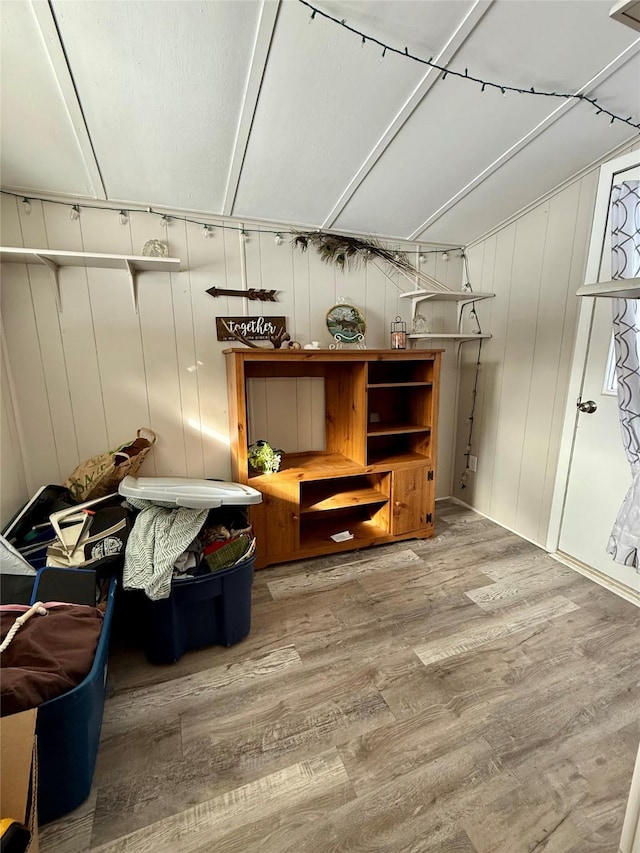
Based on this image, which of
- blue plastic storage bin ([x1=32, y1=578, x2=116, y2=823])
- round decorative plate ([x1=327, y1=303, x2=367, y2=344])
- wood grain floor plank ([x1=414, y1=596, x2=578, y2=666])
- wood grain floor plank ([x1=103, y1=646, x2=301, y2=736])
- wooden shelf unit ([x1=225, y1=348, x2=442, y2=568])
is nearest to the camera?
blue plastic storage bin ([x1=32, y1=578, x2=116, y2=823])

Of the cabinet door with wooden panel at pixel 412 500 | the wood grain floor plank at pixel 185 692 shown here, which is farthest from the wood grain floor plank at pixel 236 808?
the cabinet door with wooden panel at pixel 412 500

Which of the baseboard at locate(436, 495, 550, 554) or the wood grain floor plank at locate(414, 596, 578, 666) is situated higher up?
the baseboard at locate(436, 495, 550, 554)

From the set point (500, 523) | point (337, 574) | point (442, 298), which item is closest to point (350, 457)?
point (337, 574)

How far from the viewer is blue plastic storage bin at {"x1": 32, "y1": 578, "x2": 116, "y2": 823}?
954 millimetres

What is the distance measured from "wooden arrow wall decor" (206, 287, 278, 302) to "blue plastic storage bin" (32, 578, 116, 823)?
1907mm

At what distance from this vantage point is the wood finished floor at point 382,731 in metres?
1.00

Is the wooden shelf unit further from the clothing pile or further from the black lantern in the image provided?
the clothing pile

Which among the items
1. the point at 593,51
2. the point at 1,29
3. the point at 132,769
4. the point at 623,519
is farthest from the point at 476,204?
the point at 132,769

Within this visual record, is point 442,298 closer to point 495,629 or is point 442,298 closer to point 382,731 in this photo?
point 495,629

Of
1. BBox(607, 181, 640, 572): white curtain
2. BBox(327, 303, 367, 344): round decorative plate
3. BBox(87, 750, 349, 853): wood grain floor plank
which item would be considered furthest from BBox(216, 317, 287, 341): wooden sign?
BBox(87, 750, 349, 853): wood grain floor plank

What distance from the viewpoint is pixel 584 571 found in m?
2.16

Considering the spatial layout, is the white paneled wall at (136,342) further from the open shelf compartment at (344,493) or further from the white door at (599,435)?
the white door at (599,435)

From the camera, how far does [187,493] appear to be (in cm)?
Result: 161

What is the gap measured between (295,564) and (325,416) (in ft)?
3.38
